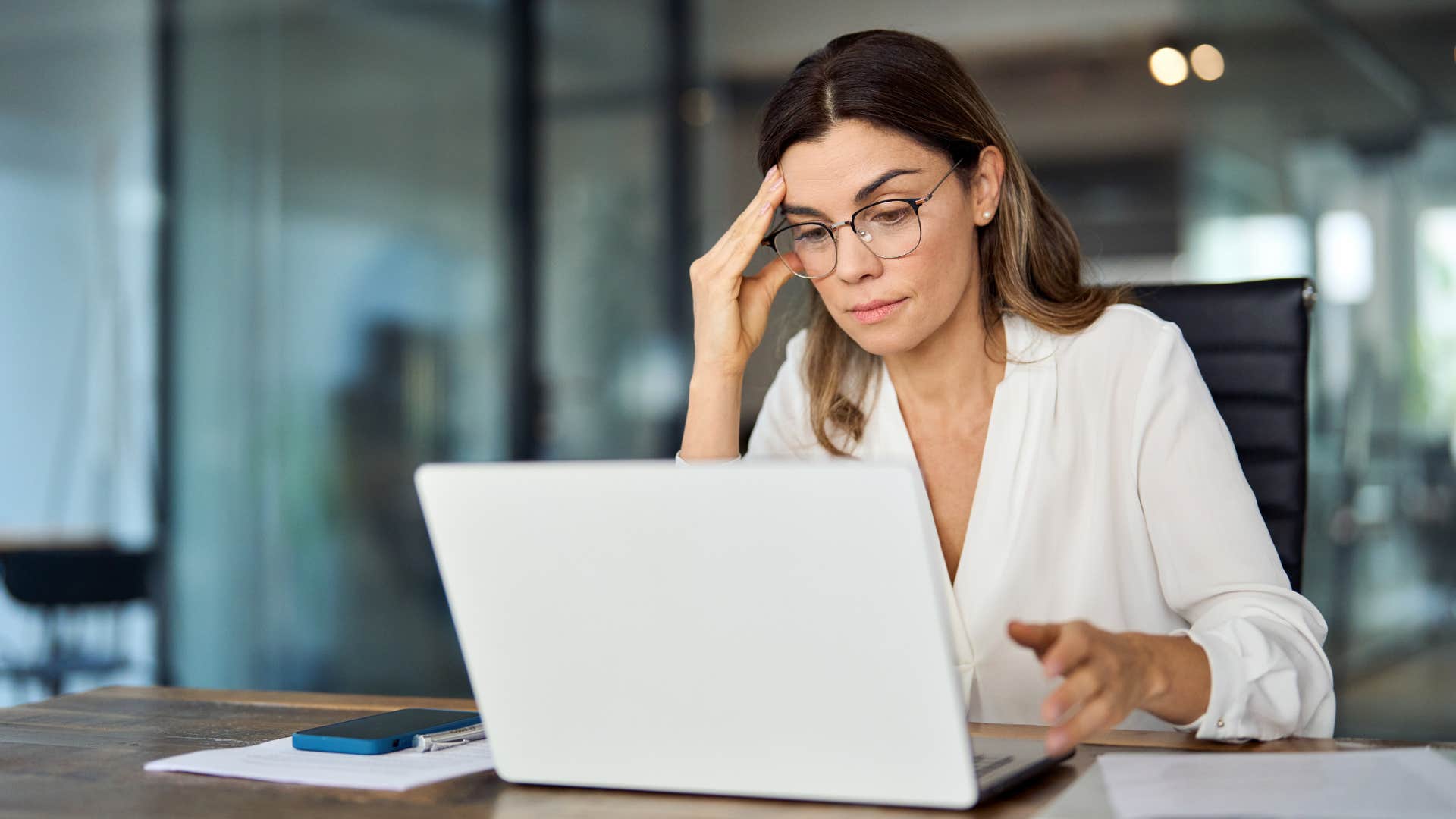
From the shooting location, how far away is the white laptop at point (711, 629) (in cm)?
78

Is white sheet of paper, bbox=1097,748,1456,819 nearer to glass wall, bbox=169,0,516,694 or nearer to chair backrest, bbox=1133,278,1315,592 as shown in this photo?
chair backrest, bbox=1133,278,1315,592

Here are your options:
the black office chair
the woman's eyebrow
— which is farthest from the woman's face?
the black office chair

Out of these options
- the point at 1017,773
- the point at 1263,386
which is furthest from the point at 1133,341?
the point at 1017,773

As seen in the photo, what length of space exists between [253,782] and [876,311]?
34.9 inches

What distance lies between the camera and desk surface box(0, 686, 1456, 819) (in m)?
0.89

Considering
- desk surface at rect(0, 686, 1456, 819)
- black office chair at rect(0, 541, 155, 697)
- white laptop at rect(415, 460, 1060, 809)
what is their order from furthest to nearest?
black office chair at rect(0, 541, 155, 697)
desk surface at rect(0, 686, 1456, 819)
white laptop at rect(415, 460, 1060, 809)

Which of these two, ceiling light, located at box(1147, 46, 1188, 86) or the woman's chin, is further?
ceiling light, located at box(1147, 46, 1188, 86)

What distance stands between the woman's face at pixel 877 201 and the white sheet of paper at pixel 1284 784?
692 mm

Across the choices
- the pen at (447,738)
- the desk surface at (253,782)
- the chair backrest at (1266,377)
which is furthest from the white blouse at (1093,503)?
the pen at (447,738)

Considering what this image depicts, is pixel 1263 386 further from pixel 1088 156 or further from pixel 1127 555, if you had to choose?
pixel 1088 156

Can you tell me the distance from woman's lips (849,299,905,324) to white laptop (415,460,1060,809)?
0.73m

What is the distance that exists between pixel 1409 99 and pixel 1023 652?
2.48 metres

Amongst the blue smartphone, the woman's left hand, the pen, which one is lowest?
the pen

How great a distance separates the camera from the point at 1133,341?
5.18 feet
